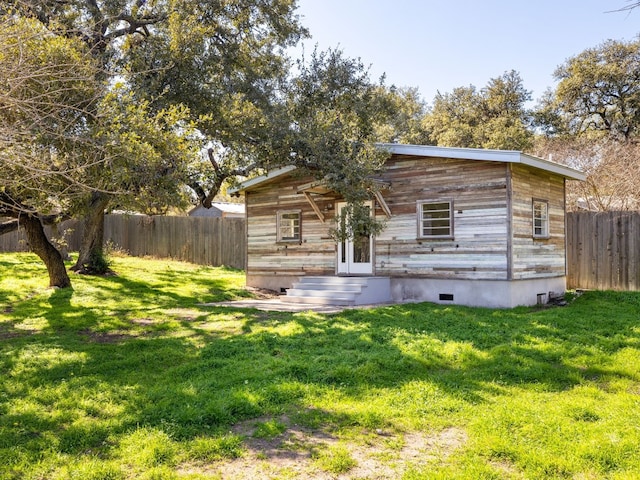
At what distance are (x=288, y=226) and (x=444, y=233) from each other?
4698 millimetres

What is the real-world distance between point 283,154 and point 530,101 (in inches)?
860

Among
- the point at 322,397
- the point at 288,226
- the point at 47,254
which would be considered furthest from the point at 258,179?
the point at 322,397

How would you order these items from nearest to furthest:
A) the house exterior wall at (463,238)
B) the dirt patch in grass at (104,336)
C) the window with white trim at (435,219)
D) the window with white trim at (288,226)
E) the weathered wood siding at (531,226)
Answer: the dirt patch in grass at (104,336) → the house exterior wall at (463,238) → the weathered wood siding at (531,226) → the window with white trim at (435,219) → the window with white trim at (288,226)

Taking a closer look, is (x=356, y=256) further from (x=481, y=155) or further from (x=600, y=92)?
(x=600, y=92)

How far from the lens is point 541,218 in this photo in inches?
504

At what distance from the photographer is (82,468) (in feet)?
11.7

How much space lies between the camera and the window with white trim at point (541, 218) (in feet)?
41.3

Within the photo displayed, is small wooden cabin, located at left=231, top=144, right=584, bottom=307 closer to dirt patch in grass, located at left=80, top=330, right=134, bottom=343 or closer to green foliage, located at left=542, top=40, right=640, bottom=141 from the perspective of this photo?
dirt patch in grass, located at left=80, top=330, right=134, bottom=343

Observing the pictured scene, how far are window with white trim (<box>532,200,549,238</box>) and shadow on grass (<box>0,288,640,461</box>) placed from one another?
11.4 ft

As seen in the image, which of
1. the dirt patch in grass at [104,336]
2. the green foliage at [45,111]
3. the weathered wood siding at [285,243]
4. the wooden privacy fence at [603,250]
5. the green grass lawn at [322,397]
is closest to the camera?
the green grass lawn at [322,397]

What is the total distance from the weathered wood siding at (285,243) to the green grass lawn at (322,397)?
4.57m

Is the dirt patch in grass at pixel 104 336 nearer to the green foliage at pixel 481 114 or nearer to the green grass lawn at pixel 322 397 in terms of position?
the green grass lawn at pixel 322 397

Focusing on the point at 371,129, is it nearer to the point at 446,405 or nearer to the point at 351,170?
the point at 351,170

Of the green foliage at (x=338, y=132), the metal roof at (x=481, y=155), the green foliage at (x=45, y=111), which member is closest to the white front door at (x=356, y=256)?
the green foliage at (x=338, y=132)
